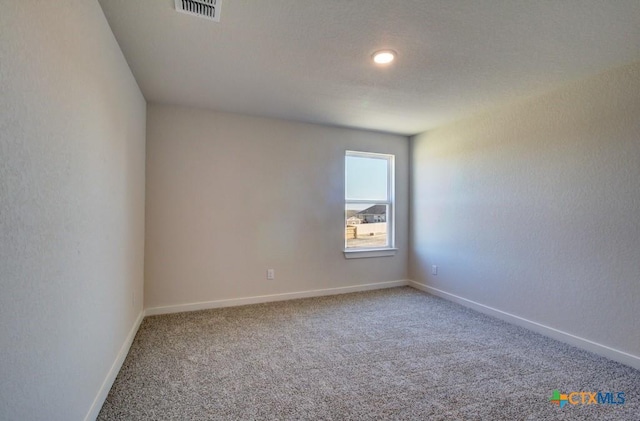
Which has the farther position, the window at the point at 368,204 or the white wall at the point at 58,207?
the window at the point at 368,204

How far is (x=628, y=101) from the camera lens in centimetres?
234

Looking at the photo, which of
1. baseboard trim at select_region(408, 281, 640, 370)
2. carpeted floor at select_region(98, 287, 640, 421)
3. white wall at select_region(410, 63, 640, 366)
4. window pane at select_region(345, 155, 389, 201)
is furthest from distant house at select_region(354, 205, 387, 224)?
carpeted floor at select_region(98, 287, 640, 421)

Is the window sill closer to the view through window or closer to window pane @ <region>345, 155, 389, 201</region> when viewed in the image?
the view through window

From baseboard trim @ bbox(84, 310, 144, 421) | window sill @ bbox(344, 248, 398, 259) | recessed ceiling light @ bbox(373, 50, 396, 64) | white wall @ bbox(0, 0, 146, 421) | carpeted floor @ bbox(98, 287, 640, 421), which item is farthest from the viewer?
window sill @ bbox(344, 248, 398, 259)

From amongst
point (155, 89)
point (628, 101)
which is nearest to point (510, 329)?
point (628, 101)

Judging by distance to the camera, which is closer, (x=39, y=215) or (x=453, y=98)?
(x=39, y=215)

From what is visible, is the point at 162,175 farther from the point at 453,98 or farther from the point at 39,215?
the point at 453,98

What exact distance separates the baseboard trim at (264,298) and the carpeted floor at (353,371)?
0.14 m

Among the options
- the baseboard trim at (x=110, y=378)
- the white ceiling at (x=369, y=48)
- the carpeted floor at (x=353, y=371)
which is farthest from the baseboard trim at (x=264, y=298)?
the white ceiling at (x=369, y=48)

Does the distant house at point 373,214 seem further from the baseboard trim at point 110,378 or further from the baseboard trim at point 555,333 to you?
the baseboard trim at point 110,378

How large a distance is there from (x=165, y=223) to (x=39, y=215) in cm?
233

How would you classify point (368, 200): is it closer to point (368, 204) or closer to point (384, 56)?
point (368, 204)

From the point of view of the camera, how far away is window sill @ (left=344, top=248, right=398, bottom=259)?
4266 mm

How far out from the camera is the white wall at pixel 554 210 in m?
2.36
